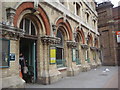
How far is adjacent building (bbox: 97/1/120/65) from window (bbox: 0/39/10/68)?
1975 cm

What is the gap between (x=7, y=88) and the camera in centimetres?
527

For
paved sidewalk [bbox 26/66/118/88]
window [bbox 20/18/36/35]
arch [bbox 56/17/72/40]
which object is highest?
arch [bbox 56/17/72/40]

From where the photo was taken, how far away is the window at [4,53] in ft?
17.6

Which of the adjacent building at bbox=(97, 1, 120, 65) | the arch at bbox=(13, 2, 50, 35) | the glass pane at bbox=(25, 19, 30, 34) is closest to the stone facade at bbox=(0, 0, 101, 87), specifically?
the arch at bbox=(13, 2, 50, 35)

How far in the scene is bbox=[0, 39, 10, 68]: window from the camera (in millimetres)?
5367

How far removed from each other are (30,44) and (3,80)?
3481 mm

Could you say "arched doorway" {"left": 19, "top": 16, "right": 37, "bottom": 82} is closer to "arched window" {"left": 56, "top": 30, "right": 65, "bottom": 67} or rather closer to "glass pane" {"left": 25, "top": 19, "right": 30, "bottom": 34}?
"glass pane" {"left": 25, "top": 19, "right": 30, "bottom": 34}

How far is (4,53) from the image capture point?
5.46 meters

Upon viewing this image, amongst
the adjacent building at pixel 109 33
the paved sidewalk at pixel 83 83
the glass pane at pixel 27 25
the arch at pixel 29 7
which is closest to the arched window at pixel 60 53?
the paved sidewalk at pixel 83 83

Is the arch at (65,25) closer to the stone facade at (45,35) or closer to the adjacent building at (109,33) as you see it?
the stone facade at (45,35)

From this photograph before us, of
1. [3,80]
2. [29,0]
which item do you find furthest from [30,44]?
[3,80]

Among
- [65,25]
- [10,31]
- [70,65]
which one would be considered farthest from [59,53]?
[10,31]

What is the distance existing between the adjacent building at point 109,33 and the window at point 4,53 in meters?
19.8

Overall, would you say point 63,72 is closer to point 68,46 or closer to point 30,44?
point 68,46
